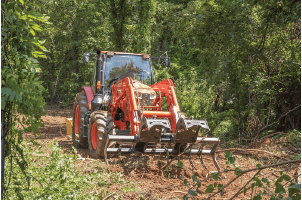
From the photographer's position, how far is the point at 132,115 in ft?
23.5

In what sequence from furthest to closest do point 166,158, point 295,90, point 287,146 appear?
point 295,90, point 287,146, point 166,158

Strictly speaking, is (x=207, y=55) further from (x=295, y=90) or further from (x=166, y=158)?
(x=166, y=158)

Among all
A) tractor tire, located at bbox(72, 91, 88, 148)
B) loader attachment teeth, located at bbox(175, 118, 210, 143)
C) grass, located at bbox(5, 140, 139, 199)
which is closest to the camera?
grass, located at bbox(5, 140, 139, 199)

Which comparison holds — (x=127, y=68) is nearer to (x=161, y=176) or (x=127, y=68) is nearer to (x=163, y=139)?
(x=163, y=139)

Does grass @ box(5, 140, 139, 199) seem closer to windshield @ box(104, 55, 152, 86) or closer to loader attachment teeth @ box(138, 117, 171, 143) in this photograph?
loader attachment teeth @ box(138, 117, 171, 143)

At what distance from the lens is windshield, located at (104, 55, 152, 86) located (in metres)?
8.84

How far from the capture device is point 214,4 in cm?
1241

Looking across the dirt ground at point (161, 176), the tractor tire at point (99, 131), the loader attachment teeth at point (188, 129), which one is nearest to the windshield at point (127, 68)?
the tractor tire at point (99, 131)

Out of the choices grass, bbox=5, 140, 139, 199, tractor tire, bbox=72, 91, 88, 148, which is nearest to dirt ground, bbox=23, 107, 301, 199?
grass, bbox=5, 140, 139, 199

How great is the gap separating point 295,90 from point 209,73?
9.52 feet

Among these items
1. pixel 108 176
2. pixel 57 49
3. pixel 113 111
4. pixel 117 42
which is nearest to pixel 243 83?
pixel 113 111

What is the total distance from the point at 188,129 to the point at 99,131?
193 cm

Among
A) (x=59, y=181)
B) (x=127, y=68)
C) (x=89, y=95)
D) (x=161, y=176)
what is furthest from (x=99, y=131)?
(x=59, y=181)

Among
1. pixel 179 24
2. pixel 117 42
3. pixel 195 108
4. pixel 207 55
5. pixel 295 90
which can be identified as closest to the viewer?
pixel 295 90
